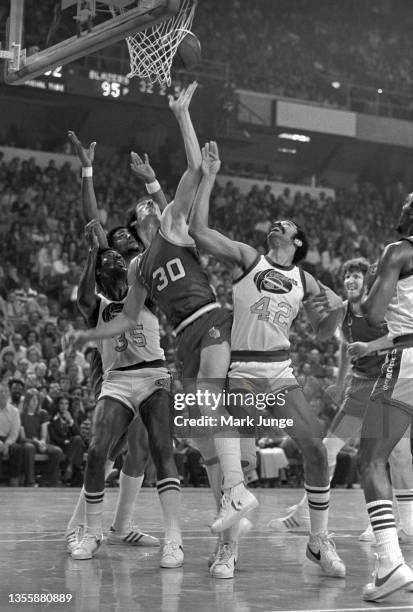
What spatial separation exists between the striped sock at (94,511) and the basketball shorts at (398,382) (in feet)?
7.81

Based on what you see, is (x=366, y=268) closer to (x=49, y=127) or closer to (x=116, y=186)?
(x=116, y=186)

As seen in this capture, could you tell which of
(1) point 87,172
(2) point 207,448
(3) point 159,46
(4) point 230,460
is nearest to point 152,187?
(1) point 87,172

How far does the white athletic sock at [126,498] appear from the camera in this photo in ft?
25.2

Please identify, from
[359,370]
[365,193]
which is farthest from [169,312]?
[365,193]

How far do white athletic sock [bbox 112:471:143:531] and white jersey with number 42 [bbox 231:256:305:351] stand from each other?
1.71m

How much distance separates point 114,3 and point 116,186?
16.6 m

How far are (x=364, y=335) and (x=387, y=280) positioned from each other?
3.06 meters

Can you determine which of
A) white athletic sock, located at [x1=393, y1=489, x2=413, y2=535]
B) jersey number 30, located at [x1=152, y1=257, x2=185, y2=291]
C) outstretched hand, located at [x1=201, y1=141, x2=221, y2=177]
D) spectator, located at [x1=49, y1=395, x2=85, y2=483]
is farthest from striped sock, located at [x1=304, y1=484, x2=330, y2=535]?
spectator, located at [x1=49, y1=395, x2=85, y2=483]

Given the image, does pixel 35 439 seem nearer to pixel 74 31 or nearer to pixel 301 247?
pixel 74 31

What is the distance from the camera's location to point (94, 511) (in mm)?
7000

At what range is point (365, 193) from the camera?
31375 millimetres

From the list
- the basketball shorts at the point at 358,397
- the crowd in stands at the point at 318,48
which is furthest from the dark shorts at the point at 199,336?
the crowd in stands at the point at 318,48

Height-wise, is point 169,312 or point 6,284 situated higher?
point 169,312

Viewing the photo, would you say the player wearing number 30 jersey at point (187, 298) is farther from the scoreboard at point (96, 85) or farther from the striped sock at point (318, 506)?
the scoreboard at point (96, 85)
